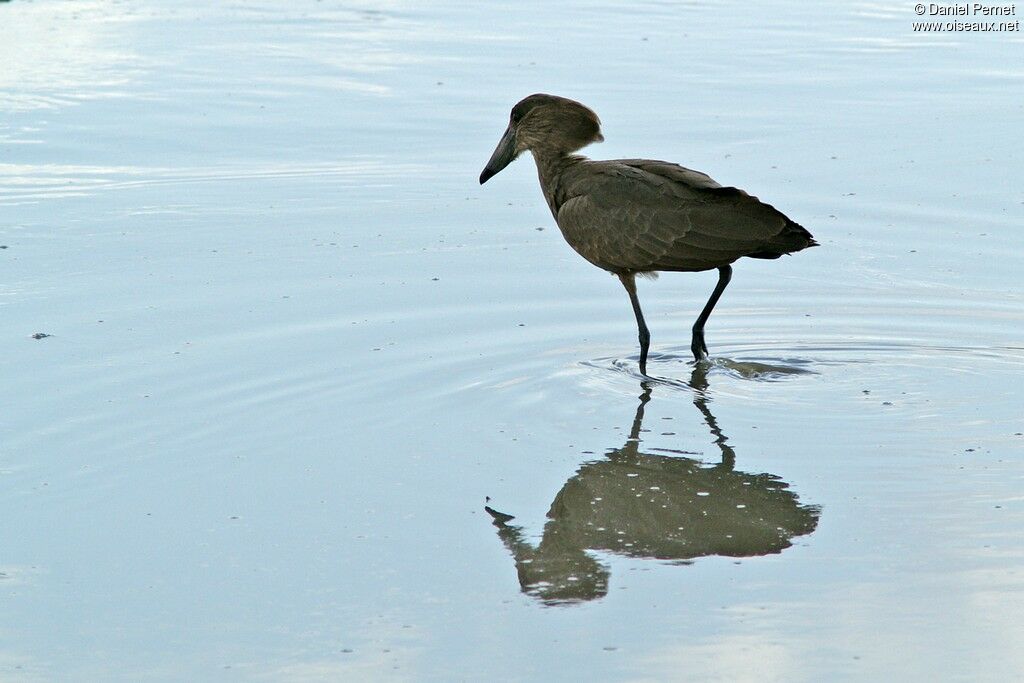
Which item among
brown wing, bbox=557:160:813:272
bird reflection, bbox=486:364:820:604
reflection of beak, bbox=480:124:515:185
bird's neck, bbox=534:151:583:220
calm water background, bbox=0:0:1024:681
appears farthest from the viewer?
reflection of beak, bbox=480:124:515:185

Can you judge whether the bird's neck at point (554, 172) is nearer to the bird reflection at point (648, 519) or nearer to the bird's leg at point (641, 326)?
the bird's leg at point (641, 326)

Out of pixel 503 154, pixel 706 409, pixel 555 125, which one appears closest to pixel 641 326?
pixel 706 409

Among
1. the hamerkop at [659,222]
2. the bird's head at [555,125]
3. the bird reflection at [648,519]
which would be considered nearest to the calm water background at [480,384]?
the bird reflection at [648,519]

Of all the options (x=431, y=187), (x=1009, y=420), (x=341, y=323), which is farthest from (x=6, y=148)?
(x=1009, y=420)

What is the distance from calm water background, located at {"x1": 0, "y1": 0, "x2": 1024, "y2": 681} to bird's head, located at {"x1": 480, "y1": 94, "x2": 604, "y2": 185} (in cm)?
79

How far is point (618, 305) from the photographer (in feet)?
27.8

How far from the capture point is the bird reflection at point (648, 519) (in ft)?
17.0

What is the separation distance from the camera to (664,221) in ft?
24.1

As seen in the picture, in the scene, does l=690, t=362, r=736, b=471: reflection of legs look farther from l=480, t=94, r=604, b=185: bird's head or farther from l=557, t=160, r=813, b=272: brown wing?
l=480, t=94, r=604, b=185: bird's head

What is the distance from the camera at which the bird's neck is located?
26.3 ft

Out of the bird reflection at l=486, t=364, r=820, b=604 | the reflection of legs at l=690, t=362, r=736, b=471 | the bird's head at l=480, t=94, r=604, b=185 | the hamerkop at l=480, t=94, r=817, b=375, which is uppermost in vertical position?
the bird's head at l=480, t=94, r=604, b=185

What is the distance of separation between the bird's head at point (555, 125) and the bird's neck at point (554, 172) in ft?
0.08

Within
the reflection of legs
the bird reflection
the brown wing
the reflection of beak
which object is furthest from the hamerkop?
the bird reflection

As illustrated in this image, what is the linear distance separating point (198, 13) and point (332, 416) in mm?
10990
